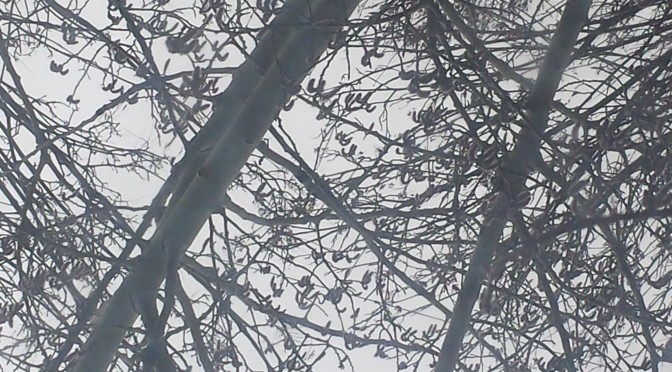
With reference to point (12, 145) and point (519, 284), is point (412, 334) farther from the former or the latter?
point (12, 145)

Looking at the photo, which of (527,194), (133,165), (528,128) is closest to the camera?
(527,194)

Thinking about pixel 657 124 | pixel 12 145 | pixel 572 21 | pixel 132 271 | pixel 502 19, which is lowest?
pixel 132 271

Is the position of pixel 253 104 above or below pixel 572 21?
below

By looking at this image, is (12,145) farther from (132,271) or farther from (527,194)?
(527,194)

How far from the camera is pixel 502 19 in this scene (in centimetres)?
272

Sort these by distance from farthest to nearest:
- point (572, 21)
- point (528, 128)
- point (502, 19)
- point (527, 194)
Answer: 1. point (502, 19)
2. point (572, 21)
3. point (528, 128)
4. point (527, 194)

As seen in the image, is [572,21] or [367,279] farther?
[367,279]

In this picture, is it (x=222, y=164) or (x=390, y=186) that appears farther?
(x=390, y=186)

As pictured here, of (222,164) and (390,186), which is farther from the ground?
(390,186)

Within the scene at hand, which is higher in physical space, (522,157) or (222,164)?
(522,157)

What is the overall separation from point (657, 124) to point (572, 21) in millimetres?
412

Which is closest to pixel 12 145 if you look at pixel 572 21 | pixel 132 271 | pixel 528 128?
pixel 132 271

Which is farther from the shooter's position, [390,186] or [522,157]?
[390,186]

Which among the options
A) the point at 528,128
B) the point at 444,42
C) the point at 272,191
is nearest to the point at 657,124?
the point at 528,128
